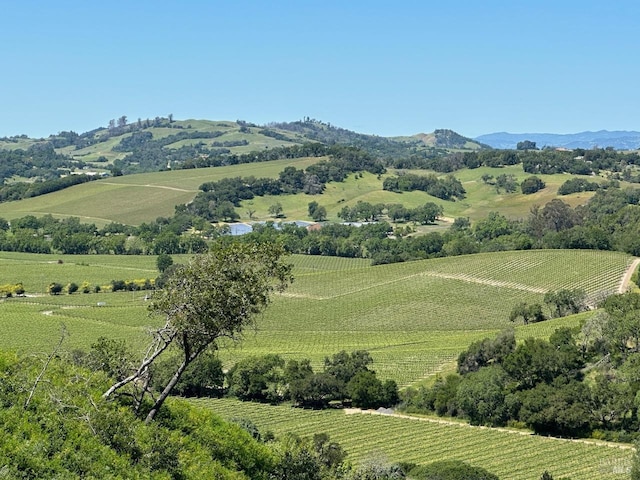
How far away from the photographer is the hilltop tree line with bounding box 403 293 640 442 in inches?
2235

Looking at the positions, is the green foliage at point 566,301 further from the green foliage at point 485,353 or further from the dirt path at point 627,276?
the green foliage at point 485,353

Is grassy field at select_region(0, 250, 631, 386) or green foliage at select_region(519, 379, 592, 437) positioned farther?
grassy field at select_region(0, 250, 631, 386)

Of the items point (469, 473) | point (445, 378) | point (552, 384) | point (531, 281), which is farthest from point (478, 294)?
point (469, 473)

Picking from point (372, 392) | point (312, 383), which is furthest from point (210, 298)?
point (312, 383)

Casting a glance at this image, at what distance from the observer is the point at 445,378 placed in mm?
70688

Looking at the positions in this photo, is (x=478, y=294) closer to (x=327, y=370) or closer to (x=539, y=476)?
(x=327, y=370)

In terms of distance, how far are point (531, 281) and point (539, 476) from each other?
214 ft

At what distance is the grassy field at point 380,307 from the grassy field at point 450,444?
1095 centimetres

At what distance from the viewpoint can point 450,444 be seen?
54.2 m

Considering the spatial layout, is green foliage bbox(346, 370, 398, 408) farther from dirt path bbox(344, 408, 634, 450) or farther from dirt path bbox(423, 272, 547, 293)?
dirt path bbox(423, 272, 547, 293)

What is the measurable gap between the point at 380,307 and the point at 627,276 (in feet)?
116

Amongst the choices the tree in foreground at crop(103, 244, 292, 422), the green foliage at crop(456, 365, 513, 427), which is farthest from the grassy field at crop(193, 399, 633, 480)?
the tree in foreground at crop(103, 244, 292, 422)

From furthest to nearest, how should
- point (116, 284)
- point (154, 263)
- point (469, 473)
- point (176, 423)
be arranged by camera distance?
point (154, 263) < point (116, 284) < point (469, 473) < point (176, 423)

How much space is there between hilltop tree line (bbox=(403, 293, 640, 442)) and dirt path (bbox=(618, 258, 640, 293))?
24.7 metres
